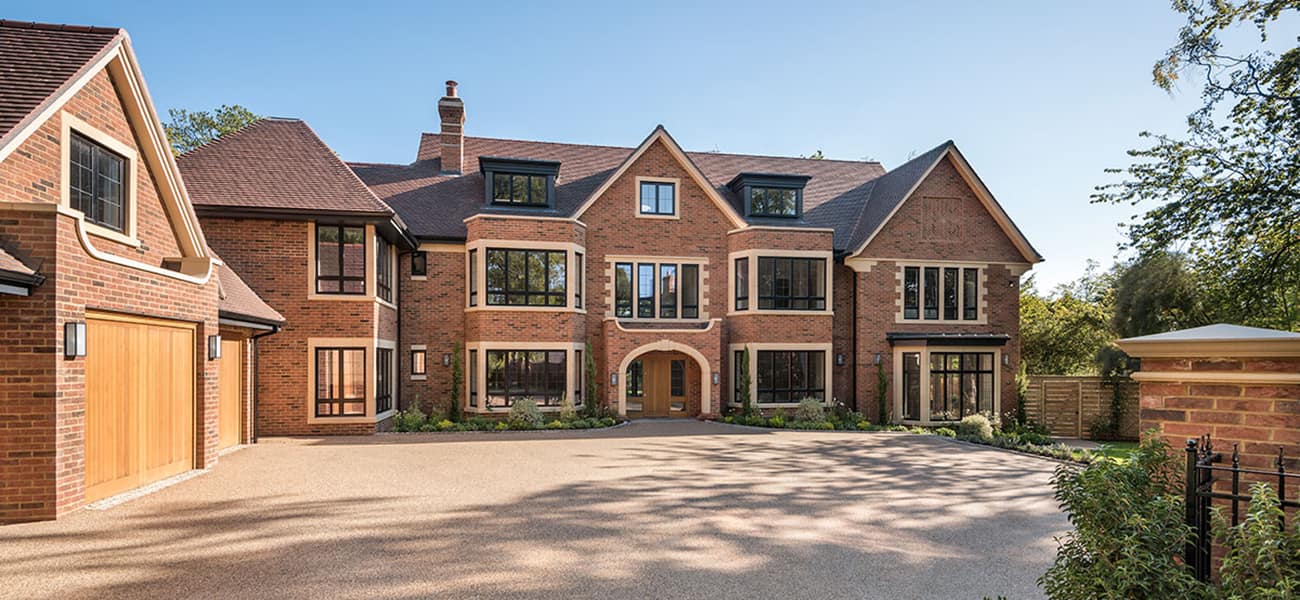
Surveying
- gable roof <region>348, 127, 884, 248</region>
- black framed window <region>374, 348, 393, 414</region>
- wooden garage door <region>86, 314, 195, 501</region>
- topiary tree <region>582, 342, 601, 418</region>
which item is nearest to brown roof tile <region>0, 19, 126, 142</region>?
wooden garage door <region>86, 314, 195, 501</region>

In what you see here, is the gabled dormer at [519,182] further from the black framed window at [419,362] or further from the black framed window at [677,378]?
the black framed window at [677,378]

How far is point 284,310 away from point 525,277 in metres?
5.63

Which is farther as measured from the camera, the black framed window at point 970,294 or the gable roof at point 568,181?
the black framed window at point 970,294

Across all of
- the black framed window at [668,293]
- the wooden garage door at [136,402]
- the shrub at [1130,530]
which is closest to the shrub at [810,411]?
the black framed window at [668,293]

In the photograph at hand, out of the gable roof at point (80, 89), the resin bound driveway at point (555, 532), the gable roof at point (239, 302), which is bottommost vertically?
the resin bound driveway at point (555, 532)

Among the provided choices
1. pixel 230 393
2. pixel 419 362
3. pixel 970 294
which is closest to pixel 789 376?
pixel 970 294

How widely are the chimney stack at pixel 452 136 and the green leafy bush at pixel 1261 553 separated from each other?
20.6m

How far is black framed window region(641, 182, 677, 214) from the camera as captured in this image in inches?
770

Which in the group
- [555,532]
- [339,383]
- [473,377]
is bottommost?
[555,532]

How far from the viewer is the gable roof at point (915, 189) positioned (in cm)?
1992

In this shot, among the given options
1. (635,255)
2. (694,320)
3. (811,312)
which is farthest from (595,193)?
(811,312)

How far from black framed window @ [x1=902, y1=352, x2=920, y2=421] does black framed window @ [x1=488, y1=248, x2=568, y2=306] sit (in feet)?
32.9

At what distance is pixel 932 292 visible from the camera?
66.9 feet

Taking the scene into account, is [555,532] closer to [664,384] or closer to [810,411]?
[810,411]
